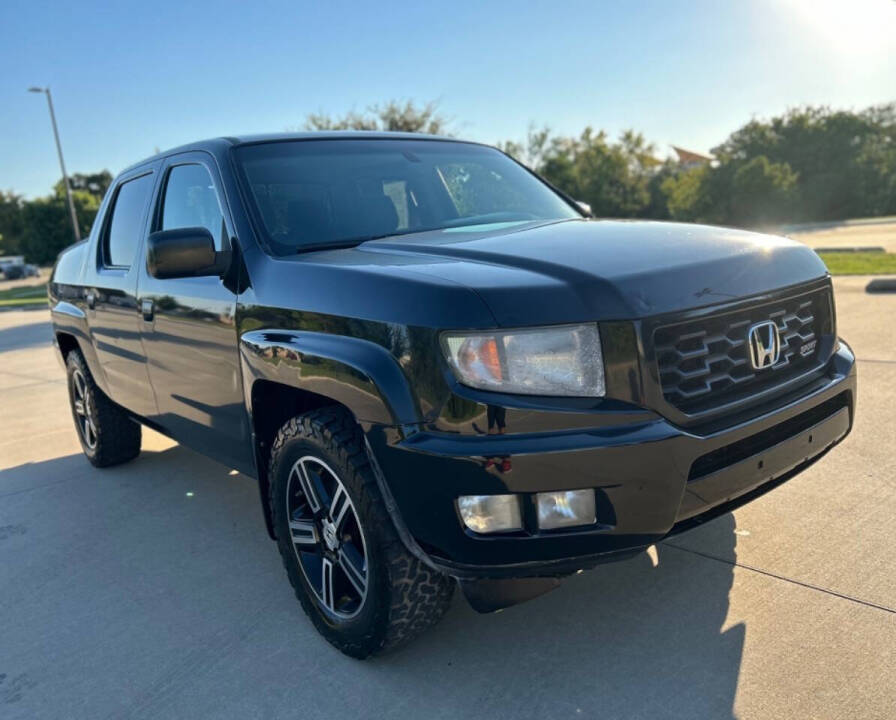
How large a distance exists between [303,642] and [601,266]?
1.67m

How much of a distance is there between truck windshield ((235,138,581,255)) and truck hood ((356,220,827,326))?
30 centimetres

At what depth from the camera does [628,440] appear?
195cm

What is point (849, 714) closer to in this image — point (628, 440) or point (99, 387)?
point (628, 440)

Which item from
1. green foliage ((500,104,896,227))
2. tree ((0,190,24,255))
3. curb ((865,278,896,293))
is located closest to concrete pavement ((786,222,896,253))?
curb ((865,278,896,293))

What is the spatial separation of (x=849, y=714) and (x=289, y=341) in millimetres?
1957

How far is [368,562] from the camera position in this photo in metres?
2.28

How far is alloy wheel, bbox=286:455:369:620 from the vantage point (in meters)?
2.44

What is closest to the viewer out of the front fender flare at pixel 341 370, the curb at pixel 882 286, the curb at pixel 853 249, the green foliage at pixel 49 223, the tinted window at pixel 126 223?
the front fender flare at pixel 341 370

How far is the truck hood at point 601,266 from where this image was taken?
2.01 m

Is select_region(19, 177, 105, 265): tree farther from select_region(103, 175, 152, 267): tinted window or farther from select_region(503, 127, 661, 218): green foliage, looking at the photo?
select_region(103, 175, 152, 267): tinted window

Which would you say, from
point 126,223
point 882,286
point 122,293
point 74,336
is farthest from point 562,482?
point 882,286

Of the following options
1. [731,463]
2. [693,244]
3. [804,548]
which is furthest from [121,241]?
[804,548]

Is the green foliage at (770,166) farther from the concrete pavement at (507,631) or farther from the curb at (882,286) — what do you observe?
the concrete pavement at (507,631)

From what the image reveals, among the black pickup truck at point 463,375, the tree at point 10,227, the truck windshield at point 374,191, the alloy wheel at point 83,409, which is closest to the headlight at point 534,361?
the black pickup truck at point 463,375
